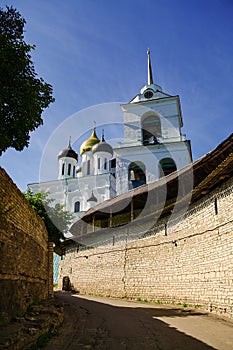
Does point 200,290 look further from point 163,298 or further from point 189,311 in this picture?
point 163,298

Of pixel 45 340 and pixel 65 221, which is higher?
pixel 65 221

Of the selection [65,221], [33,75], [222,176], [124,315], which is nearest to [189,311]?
[124,315]

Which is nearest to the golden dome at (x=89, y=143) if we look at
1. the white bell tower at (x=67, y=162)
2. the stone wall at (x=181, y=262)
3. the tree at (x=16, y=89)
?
the white bell tower at (x=67, y=162)

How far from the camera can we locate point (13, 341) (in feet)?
13.3

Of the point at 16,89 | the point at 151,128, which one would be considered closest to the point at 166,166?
the point at 151,128

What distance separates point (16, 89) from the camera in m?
7.18

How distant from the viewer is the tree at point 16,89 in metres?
6.82

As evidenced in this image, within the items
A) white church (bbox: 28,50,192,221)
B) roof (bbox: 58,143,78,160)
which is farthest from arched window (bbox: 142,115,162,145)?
roof (bbox: 58,143,78,160)

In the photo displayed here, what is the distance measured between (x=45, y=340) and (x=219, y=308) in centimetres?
531

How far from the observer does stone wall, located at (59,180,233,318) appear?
845cm

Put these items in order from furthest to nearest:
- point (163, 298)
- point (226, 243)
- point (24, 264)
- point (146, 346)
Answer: point (163, 298), point (226, 243), point (24, 264), point (146, 346)

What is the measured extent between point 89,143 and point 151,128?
1518cm

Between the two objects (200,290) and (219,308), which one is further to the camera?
(200,290)

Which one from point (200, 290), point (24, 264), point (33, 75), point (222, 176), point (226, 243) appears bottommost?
point (200, 290)
